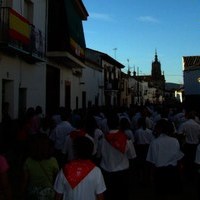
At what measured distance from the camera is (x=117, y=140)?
6.85m

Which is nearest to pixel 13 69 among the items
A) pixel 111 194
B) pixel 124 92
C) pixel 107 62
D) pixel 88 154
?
pixel 111 194

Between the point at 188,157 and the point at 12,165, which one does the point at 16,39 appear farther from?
the point at 188,157

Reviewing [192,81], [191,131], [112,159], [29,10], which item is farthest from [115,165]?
[192,81]

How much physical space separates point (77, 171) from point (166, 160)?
8.70ft

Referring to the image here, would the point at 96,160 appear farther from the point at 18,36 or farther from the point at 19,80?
the point at 19,80

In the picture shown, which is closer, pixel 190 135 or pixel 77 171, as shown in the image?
pixel 77 171

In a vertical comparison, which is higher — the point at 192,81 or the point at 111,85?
the point at 192,81

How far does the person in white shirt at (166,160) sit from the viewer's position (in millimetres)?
6754

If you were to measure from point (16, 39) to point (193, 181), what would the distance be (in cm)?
666

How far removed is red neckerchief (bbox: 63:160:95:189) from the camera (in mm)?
4387

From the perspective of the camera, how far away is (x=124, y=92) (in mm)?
58188

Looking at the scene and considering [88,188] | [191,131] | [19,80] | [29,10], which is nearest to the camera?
[88,188]

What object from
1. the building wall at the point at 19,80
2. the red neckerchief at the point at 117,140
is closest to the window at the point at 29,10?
the building wall at the point at 19,80

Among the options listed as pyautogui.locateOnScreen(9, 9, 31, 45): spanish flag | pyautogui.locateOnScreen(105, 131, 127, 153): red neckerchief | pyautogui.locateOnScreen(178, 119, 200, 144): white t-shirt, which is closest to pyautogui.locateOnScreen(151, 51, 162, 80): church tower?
pyautogui.locateOnScreen(9, 9, 31, 45): spanish flag
